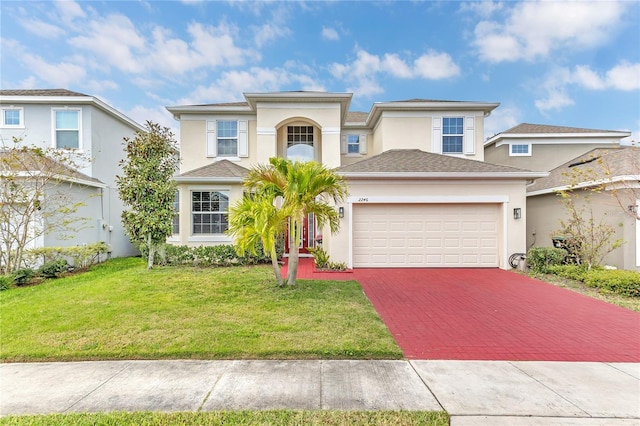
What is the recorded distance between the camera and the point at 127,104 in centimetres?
1680

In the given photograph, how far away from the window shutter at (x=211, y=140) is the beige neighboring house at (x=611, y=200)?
1396 centimetres

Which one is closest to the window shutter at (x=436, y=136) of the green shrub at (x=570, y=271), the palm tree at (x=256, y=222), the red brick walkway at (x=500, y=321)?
the green shrub at (x=570, y=271)

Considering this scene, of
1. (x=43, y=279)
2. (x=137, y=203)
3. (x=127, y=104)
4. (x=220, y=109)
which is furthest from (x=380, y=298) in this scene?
(x=127, y=104)

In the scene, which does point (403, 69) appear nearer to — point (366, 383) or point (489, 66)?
point (489, 66)

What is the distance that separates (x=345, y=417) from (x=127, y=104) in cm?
1954

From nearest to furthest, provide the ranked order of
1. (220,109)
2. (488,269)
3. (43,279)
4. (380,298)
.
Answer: (380,298), (43,279), (488,269), (220,109)

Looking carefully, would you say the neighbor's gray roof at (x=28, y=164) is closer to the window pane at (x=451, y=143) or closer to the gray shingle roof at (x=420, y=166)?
the gray shingle roof at (x=420, y=166)

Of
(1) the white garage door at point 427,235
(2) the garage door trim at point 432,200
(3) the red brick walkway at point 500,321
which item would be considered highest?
(2) the garage door trim at point 432,200

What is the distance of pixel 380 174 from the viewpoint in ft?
34.5

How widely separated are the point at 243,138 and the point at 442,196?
9.10 metres

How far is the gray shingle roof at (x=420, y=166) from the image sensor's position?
34.8ft

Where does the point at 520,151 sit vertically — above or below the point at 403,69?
below

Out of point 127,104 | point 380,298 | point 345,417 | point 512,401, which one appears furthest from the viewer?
point 127,104

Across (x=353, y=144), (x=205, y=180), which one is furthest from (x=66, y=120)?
(x=353, y=144)
